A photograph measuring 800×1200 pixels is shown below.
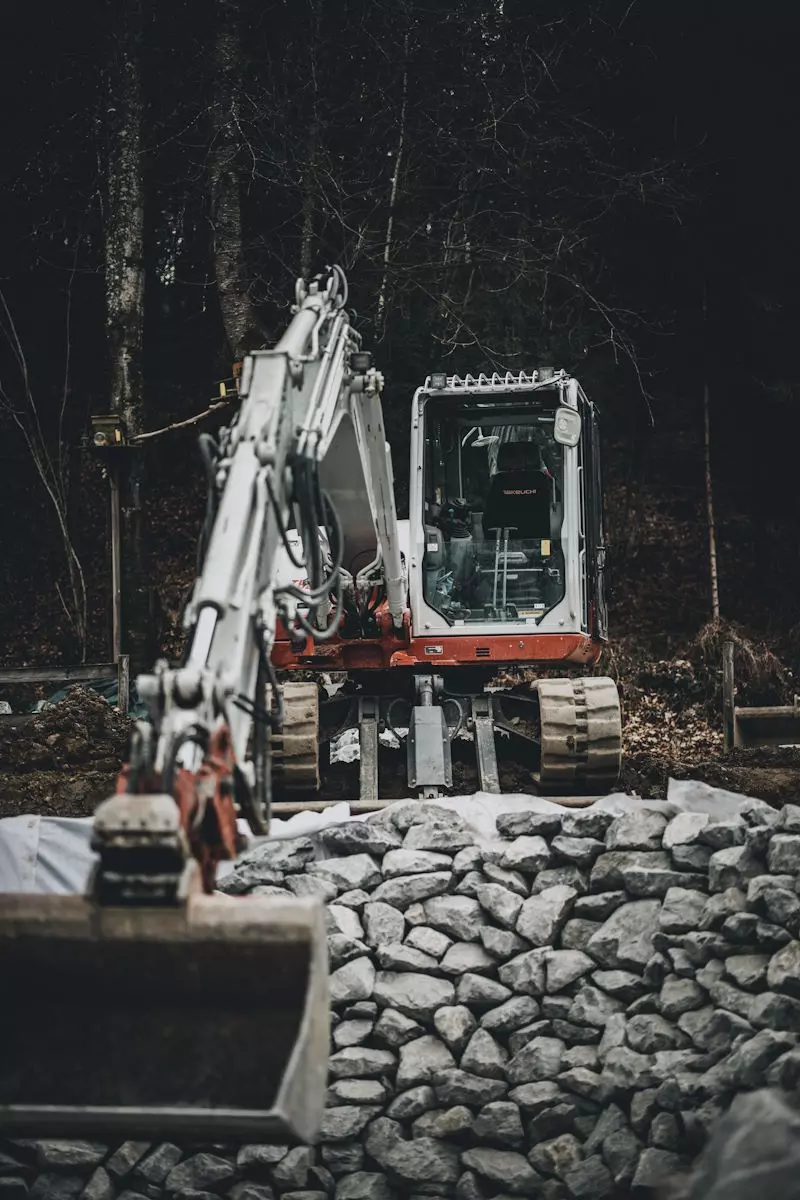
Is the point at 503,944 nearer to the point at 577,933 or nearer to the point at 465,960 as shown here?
the point at 465,960

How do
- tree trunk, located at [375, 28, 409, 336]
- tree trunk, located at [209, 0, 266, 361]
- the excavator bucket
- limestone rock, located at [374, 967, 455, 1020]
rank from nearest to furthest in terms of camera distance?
1. the excavator bucket
2. limestone rock, located at [374, 967, 455, 1020]
3. tree trunk, located at [209, 0, 266, 361]
4. tree trunk, located at [375, 28, 409, 336]

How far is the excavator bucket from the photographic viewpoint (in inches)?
156

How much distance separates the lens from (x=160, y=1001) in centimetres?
418

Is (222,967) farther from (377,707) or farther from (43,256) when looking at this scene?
(43,256)

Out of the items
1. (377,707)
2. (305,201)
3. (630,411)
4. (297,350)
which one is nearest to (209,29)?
(305,201)

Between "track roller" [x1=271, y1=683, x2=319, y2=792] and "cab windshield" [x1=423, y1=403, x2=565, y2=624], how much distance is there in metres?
1.04

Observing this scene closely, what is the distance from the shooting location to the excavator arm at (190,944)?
3771 millimetres

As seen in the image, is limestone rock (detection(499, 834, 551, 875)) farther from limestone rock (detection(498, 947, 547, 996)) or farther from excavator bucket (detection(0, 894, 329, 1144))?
excavator bucket (detection(0, 894, 329, 1144))

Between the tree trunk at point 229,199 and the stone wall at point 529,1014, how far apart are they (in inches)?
276

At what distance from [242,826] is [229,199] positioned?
7.80m

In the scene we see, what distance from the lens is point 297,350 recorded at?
18.7 ft

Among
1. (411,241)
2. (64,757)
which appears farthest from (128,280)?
(64,757)

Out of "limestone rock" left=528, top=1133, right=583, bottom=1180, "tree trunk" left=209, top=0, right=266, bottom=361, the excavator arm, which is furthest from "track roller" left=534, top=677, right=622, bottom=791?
"tree trunk" left=209, top=0, right=266, bottom=361

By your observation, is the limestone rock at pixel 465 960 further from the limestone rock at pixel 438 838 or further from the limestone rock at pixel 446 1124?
the limestone rock at pixel 446 1124
